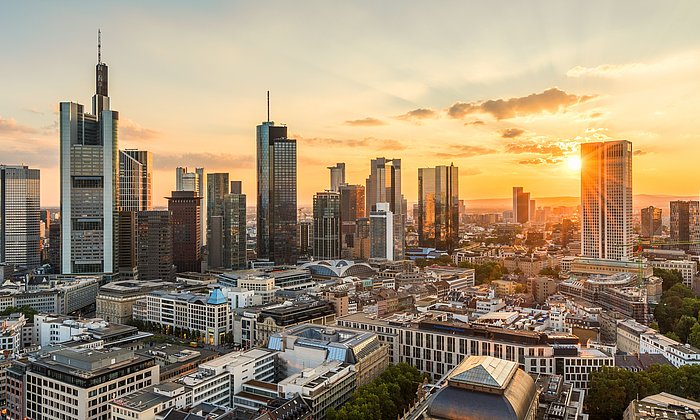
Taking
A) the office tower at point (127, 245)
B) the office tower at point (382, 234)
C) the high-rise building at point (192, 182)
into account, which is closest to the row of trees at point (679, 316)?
the office tower at point (382, 234)

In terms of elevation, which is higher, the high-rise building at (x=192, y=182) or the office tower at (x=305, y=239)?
the high-rise building at (x=192, y=182)

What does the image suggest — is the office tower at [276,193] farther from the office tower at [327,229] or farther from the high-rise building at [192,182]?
the high-rise building at [192,182]

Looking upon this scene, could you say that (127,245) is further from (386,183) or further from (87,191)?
(386,183)

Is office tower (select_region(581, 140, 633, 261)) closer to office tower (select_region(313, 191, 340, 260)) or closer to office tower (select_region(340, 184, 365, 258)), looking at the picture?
office tower (select_region(313, 191, 340, 260))

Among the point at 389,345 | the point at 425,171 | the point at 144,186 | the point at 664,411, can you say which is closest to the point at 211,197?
the point at 144,186

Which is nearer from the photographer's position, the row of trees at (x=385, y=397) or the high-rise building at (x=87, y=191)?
the row of trees at (x=385, y=397)

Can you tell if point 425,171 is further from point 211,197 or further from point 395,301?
point 395,301

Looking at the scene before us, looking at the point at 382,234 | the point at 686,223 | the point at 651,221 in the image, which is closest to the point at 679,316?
the point at 686,223
